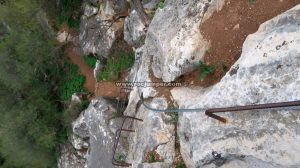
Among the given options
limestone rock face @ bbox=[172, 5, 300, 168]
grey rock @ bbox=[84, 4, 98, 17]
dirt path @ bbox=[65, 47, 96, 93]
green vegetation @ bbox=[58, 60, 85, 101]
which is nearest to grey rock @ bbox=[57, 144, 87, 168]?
green vegetation @ bbox=[58, 60, 85, 101]

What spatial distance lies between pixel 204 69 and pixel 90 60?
858cm

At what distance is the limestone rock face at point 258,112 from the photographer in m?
6.29

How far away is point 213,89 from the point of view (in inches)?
305

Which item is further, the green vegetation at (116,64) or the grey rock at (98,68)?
the grey rock at (98,68)

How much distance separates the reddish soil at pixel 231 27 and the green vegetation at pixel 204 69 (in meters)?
0.08

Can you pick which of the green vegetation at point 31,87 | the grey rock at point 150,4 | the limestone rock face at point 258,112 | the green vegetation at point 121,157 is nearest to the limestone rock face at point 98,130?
the green vegetation at point 121,157

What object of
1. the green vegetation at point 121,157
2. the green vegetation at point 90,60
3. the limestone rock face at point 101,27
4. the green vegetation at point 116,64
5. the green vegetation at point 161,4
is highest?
the limestone rock face at point 101,27

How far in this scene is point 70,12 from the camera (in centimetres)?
1777

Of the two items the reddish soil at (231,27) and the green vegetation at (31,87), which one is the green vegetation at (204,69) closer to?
the reddish soil at (231,27)

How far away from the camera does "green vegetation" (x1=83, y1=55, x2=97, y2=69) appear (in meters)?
16.2

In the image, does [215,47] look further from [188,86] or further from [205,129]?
[205,129]

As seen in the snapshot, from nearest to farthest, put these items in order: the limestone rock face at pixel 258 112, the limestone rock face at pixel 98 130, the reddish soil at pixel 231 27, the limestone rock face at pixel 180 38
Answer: the limestone rock face at pixel 258 112 → the reddish soil at pixel 231 27 → the limestone rock face at pixel 180 38 → the limestone rock face at pixel 98 130

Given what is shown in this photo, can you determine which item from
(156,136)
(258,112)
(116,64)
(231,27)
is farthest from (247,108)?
(116,64)

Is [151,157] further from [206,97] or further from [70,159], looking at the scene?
[70,159]
